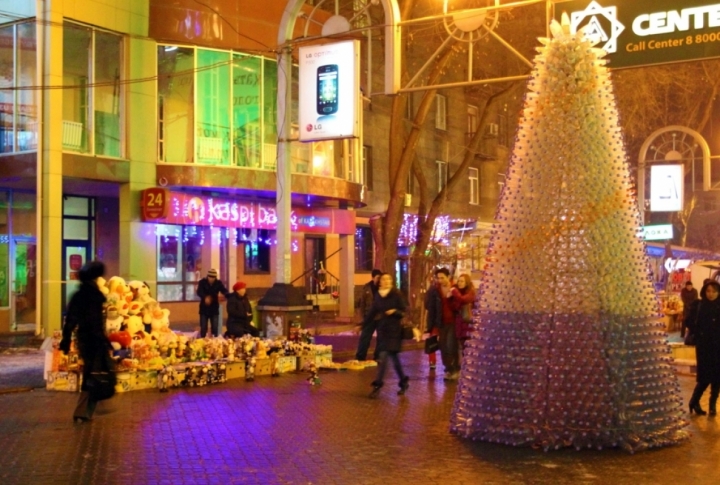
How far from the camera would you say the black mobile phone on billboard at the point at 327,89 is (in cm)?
1686

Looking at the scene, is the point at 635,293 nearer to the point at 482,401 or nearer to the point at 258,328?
the point at 482,401

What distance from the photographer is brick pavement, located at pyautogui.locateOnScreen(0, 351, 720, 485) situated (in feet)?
25.3

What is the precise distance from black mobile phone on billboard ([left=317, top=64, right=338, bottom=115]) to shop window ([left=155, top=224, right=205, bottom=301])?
10035mm

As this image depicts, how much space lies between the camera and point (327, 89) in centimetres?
1695

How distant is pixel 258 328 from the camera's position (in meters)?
16.5

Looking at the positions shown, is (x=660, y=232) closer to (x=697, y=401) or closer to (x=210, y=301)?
(x=210, y=301)

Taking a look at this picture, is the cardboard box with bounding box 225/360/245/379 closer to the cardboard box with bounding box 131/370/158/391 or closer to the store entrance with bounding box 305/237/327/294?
the cardboard box with bounding box 131/370/158/391

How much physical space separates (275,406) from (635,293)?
494 centimetres

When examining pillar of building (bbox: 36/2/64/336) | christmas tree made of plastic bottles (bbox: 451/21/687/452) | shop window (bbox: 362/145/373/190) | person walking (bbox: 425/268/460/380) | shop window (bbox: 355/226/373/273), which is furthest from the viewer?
shop window (bbox: 355/226/373/273)

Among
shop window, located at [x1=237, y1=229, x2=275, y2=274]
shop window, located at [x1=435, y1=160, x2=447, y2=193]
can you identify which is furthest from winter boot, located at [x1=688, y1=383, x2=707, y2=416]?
shop window, located at [x1=435, y1=160, x2=447, y2=193]

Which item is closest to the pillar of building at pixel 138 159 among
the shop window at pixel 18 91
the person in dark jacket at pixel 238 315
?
the shop window at pixel 18 91

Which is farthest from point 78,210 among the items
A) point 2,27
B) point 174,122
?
point 2,27

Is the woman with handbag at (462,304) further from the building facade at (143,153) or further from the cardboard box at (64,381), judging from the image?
the building facade at (143,153)

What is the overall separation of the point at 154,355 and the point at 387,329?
3.64 metres
